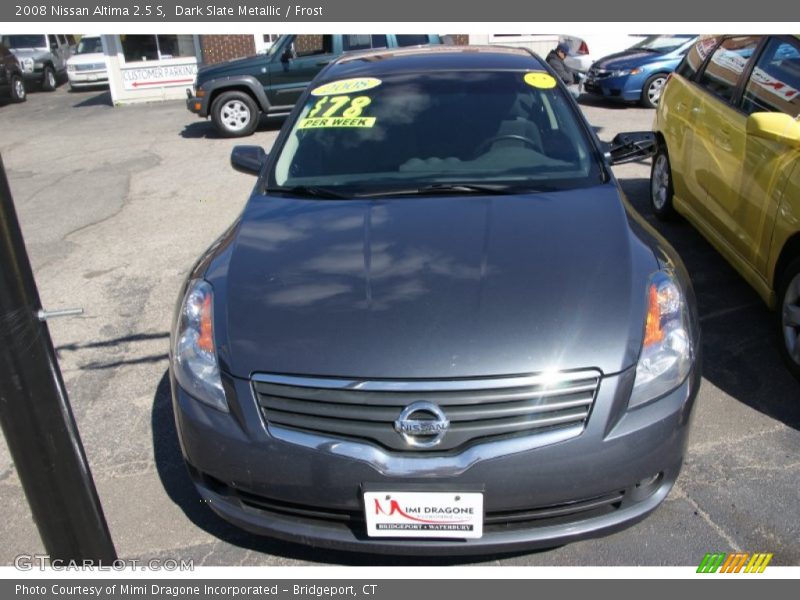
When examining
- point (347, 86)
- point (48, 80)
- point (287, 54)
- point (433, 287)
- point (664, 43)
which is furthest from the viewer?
point (48, 80)

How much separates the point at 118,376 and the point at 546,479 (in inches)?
105

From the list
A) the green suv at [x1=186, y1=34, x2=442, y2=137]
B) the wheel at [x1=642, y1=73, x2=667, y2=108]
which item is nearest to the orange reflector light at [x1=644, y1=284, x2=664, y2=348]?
the green suv at [x1=186, y1=34, x2=442, y2=137]

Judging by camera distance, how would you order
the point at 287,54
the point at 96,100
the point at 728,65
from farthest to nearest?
the point at 96,100
the point at 287,54
the point at 728,65

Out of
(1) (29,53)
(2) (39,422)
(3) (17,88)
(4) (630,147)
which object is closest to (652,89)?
(4) (630,147)

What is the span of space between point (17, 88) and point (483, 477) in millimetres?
20024

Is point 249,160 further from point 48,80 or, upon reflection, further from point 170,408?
point 48,80

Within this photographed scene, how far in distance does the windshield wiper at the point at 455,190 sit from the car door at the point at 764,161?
1447 millimetres

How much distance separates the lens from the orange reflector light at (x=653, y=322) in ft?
7.61

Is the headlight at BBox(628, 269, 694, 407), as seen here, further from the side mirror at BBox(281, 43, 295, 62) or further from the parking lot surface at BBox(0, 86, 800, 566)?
the side mirror at BBox(281, 43, 295, 62)

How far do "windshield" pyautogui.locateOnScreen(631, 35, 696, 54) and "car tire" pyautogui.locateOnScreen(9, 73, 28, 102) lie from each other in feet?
49.3

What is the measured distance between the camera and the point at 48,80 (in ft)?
68.3

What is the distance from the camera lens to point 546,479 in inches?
83.4

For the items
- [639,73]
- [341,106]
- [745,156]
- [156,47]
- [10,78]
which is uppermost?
[341,106]

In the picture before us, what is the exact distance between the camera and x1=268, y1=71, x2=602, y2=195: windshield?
329cm
